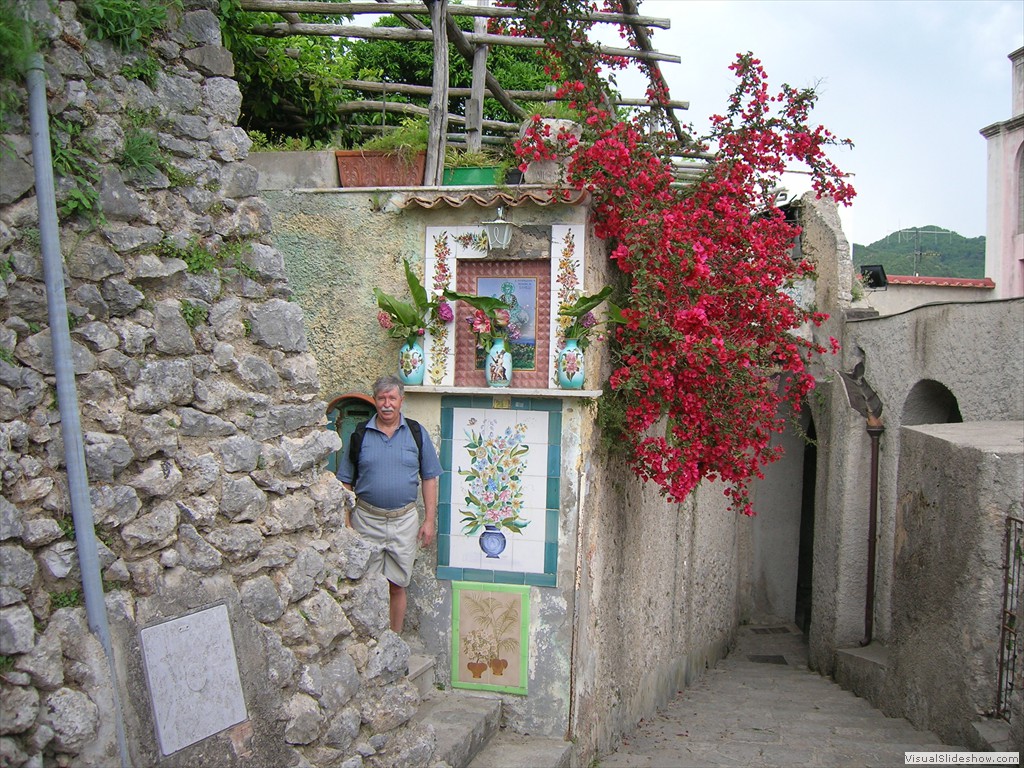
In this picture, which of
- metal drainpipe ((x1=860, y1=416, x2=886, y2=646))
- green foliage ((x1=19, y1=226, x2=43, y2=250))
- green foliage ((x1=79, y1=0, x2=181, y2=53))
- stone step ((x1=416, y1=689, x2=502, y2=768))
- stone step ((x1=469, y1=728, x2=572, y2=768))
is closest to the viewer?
green foliage ((x1=19, y1=226, x2=43, y2=250))

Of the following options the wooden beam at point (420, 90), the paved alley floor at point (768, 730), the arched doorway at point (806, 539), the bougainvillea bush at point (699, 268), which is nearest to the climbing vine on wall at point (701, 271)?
the bougainvillea bush at point (699, 268)

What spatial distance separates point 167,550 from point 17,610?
607 millimetres

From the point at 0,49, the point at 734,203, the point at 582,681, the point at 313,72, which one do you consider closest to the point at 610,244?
the point at 734,203

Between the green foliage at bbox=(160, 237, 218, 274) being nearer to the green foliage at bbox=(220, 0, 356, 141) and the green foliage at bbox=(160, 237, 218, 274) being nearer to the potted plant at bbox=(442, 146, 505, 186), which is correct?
the potted plant at bbox=(442, 146, 505, 186)

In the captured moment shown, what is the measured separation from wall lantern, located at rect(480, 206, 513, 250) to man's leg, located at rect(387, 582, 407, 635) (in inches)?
84.0

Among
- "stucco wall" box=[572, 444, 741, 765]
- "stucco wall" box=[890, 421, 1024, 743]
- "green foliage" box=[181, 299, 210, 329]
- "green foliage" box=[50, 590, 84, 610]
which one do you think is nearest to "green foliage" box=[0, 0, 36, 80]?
"green foliage" box=[181, 299, 210, 329]

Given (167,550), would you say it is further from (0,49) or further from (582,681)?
(582,681)

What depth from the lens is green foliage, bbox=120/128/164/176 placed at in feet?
10.6

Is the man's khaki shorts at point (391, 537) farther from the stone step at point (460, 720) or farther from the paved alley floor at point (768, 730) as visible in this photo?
the paved alley floor at point (768, 730)

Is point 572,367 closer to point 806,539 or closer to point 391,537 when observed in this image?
point 391,537

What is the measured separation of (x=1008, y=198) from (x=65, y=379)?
22938 millimetres

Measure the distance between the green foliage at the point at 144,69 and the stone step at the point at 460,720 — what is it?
3290mm

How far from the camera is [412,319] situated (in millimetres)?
5863

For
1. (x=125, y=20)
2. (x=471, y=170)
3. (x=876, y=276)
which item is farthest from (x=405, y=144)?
(x=876, y=276)
